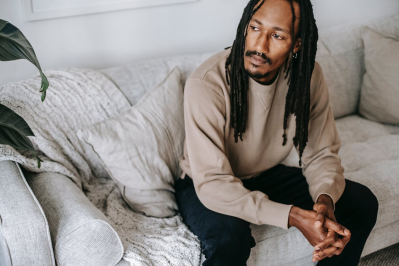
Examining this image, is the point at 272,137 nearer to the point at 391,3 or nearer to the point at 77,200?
the point at 77,200

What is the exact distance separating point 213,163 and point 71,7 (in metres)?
0.98

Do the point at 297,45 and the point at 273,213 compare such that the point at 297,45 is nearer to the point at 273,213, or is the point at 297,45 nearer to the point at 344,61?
the point at 273,213

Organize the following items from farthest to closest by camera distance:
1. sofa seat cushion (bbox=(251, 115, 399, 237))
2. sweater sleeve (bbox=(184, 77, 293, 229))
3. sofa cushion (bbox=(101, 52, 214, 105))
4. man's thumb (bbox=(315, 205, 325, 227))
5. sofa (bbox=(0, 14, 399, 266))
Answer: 1. sofa cushion (bbox=(101, 52, 214, 105))
2. sofa seat cushion (bbox=(251, 115, 399, 237))
3. sweater sleeve (bbox=(184, 77, 293, 229))
4. man's thumb (bbox=(315, 205, 325, 227))
5. sofa (bbox=(0, 14, 399, 266))

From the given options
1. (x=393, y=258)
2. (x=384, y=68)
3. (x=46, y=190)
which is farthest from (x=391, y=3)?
(x=46, y=190)

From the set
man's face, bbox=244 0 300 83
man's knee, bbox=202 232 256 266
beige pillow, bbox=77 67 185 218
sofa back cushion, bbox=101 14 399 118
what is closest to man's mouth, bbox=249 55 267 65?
man's face, bbox=244 0 300 83

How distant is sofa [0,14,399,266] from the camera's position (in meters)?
1.16

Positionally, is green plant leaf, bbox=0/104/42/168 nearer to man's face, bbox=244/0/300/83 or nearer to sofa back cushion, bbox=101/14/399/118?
man's face, bbox=244/0/300/83

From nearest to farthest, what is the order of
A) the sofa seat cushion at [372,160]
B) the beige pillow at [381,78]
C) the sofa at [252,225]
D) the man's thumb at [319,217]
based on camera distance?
the sofa at [252,225], the man's thumb at [319,217], the sofa seat cushion at [372,160], the beige pillow at [381,78]

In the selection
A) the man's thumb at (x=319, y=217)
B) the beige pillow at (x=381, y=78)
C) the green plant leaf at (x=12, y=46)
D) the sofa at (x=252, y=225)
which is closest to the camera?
the green plant leaf at (x=12, y=46)

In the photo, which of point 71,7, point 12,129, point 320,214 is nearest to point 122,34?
point 71,7

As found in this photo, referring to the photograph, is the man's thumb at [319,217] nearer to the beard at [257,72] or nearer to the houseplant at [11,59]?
the beard at [257,72]

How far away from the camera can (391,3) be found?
112 inches

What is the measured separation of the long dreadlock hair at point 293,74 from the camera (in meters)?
1.43

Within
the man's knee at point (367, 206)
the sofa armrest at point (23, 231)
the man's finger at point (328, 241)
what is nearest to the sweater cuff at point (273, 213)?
the man's finger at point (328, 241)
